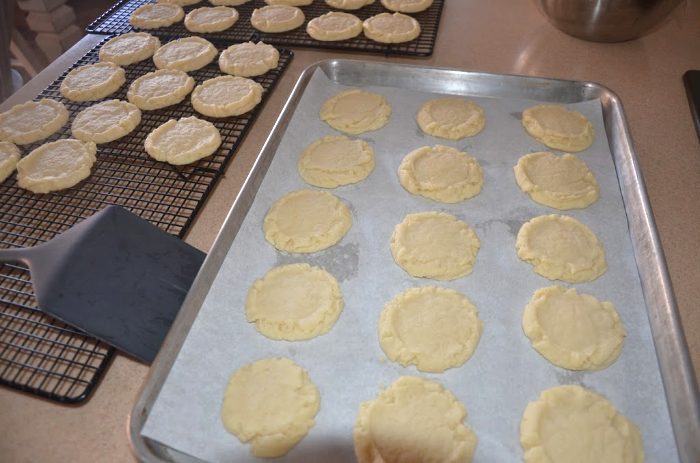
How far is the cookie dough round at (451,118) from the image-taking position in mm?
1766

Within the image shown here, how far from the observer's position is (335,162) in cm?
169

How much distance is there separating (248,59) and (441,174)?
1126 millimetres

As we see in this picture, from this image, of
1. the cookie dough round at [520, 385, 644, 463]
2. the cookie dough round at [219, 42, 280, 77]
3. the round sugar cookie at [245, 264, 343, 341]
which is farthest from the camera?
the cookie dough round at [219, 42, 280, 77]

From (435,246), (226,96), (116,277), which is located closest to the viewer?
(116,277)

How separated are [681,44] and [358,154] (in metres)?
1.79

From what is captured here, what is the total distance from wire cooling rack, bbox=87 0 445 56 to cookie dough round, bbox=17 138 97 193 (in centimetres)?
97

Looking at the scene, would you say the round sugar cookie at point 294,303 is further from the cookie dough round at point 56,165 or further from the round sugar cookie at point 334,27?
the round sugar cookie at point 334,27

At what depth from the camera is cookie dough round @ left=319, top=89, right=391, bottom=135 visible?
5.98 ft

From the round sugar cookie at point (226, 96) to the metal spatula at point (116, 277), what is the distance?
742 millimetres

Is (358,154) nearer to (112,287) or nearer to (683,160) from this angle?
(112,287)

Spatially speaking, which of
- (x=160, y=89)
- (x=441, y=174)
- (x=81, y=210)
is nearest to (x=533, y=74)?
(x=441, y=174)

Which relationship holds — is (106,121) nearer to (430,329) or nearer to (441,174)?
(441,174)

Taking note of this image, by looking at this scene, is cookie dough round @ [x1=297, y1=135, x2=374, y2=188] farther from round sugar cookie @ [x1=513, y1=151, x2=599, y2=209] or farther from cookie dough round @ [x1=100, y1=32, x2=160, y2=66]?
cookie dough round @ [x1=100, y1=32, x2=160, y2=66]

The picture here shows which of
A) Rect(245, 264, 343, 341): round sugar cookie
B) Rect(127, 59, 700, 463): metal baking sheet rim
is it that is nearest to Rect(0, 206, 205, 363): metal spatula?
Rect(127, 59, 700, 463): metal baking sheet rim
